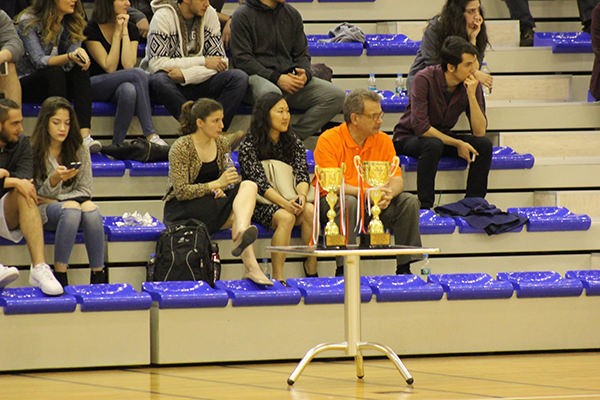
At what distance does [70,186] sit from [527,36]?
377 centimetres

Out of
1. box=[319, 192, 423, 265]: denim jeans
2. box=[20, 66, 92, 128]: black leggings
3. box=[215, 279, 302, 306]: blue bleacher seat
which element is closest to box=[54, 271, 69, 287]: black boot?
box=[215, 279, 302, 306]: blue bleacher seat

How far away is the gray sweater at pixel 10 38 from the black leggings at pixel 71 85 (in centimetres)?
18

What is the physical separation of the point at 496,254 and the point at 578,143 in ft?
4.40

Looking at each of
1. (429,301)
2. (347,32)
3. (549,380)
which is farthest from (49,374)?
(347,32)

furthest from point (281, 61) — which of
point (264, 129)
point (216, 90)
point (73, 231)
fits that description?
point (73, 231)

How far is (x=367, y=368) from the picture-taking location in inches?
164

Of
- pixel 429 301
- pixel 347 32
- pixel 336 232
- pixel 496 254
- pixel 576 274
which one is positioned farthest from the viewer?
pixel 347 32

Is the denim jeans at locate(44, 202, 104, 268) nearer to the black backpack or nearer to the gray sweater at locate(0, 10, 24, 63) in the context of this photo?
the black backpack

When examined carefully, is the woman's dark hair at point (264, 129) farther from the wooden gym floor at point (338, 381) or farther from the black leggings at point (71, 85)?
the wooden gym floor at point (338, 381)

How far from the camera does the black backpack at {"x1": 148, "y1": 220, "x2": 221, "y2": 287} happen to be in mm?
4730

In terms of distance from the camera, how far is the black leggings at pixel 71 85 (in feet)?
18.3

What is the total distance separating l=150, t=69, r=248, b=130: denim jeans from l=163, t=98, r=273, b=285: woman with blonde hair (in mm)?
614

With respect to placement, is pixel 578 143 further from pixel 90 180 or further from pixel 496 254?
pixel 90 180

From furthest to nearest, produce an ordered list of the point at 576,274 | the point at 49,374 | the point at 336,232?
1. the point at 576,274
2. the point at 49,374
3. the point at 336,232
